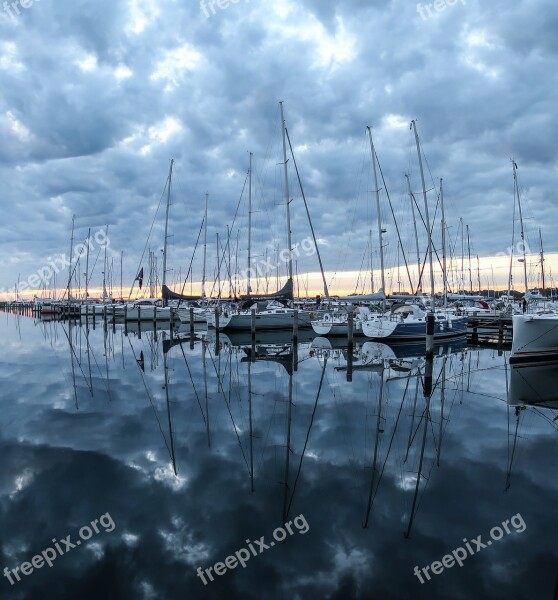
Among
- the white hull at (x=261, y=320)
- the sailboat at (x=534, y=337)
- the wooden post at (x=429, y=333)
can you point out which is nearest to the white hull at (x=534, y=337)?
the sailboat at (x=534, y=337)

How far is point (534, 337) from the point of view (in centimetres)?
2061

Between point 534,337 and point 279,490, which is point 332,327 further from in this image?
point 279,490

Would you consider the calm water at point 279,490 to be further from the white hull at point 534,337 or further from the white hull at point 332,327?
the white hull at point 332,327

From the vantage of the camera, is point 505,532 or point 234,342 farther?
point 234,342

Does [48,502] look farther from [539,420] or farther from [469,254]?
[469,254]

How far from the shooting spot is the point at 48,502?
7.11 metres

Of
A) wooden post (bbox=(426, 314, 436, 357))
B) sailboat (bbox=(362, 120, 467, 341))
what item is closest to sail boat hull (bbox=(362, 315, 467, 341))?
sailboat (bbox=(362, 120, 467, 341))

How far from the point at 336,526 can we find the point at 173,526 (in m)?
2.36

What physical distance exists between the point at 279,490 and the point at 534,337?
17.7m

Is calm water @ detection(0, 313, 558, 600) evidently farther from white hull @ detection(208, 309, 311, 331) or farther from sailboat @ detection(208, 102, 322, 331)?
white hull @ detection(208, 309, 311, 331)

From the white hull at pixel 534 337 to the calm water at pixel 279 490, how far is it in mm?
4867

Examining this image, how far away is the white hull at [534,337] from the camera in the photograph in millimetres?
20234

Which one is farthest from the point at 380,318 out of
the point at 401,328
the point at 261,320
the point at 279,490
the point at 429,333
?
the point at 279,490

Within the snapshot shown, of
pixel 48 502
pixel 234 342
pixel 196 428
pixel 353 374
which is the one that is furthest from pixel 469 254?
pixel 48 502
